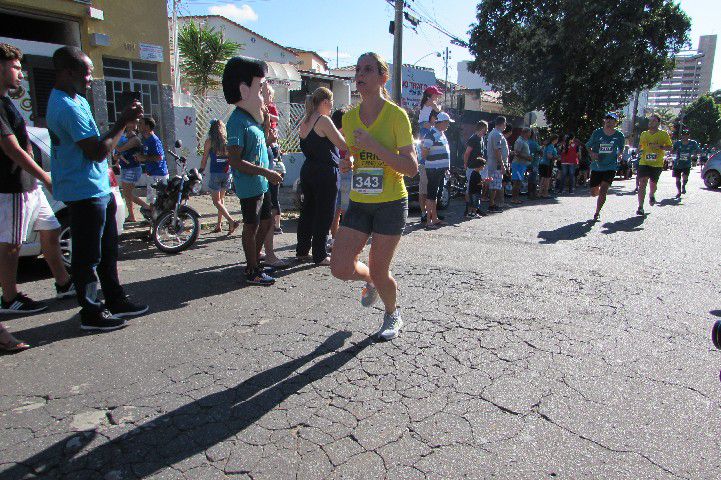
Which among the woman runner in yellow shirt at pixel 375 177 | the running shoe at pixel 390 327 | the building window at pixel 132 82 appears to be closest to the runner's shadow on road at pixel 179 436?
the running shoe at pixel 390 327

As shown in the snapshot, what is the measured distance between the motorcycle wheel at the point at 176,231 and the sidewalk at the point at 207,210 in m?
0.81

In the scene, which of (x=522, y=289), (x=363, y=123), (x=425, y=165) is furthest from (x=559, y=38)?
(x=363, y=123)

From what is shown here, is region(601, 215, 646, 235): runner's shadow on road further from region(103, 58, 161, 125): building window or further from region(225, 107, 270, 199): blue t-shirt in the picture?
region(103, 58, 161, 125): building window

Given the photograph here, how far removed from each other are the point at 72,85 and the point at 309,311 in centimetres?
249

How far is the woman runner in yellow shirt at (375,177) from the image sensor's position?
3.37 m

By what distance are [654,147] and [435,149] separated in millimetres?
5165

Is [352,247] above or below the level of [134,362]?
above

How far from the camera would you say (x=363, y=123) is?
11.5ft

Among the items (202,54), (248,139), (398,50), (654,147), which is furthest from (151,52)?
(202,54)

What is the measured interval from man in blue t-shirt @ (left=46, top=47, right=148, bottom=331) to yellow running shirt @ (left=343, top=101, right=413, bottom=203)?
1.61 metres

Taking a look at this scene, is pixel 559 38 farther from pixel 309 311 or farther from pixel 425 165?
pixel 309 311

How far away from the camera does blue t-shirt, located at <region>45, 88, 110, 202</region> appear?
11.2 feet

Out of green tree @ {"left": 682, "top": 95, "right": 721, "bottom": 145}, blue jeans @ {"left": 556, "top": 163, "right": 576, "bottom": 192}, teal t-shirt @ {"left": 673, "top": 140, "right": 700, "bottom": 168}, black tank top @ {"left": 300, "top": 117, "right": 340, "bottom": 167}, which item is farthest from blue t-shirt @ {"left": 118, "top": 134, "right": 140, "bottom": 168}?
green tree @ {"left": 682, "top": 95, "right": 721, "bottom": 145}

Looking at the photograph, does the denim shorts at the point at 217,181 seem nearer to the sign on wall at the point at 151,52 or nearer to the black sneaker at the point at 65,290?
the black sneaker at the point at 65,290
